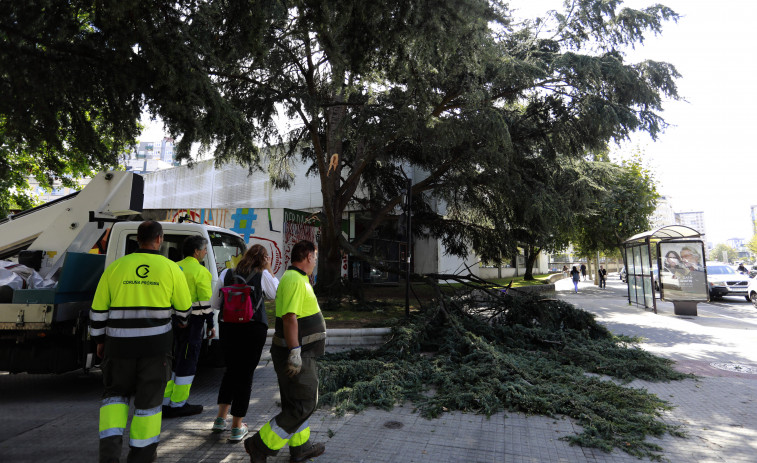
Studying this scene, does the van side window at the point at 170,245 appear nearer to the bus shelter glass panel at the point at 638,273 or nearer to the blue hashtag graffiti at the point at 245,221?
the blue hashtag graffiti at the point at 245,221

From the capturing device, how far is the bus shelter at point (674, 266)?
12915 millimetres

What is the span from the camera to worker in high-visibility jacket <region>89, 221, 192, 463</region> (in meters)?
3.00

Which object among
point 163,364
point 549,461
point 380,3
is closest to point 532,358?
point 549,461

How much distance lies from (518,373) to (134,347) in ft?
14.3

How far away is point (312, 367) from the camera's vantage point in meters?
3.24

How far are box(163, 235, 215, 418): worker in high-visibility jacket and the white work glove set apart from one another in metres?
1.60

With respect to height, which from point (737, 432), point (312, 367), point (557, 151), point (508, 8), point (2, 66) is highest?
point (508, 8)

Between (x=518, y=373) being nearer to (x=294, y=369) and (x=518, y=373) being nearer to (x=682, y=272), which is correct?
(x=294, y=369)

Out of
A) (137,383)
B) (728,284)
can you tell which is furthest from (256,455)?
(728,284)

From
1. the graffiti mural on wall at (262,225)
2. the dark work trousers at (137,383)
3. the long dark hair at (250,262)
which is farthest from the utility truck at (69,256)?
the graffiti mural on wall at (262,225)

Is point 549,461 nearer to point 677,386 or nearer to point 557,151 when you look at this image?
point 677,386

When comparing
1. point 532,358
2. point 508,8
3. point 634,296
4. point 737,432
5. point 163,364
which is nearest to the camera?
point 163,364

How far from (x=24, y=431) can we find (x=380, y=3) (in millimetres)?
6718

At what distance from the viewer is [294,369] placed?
3.05 m
